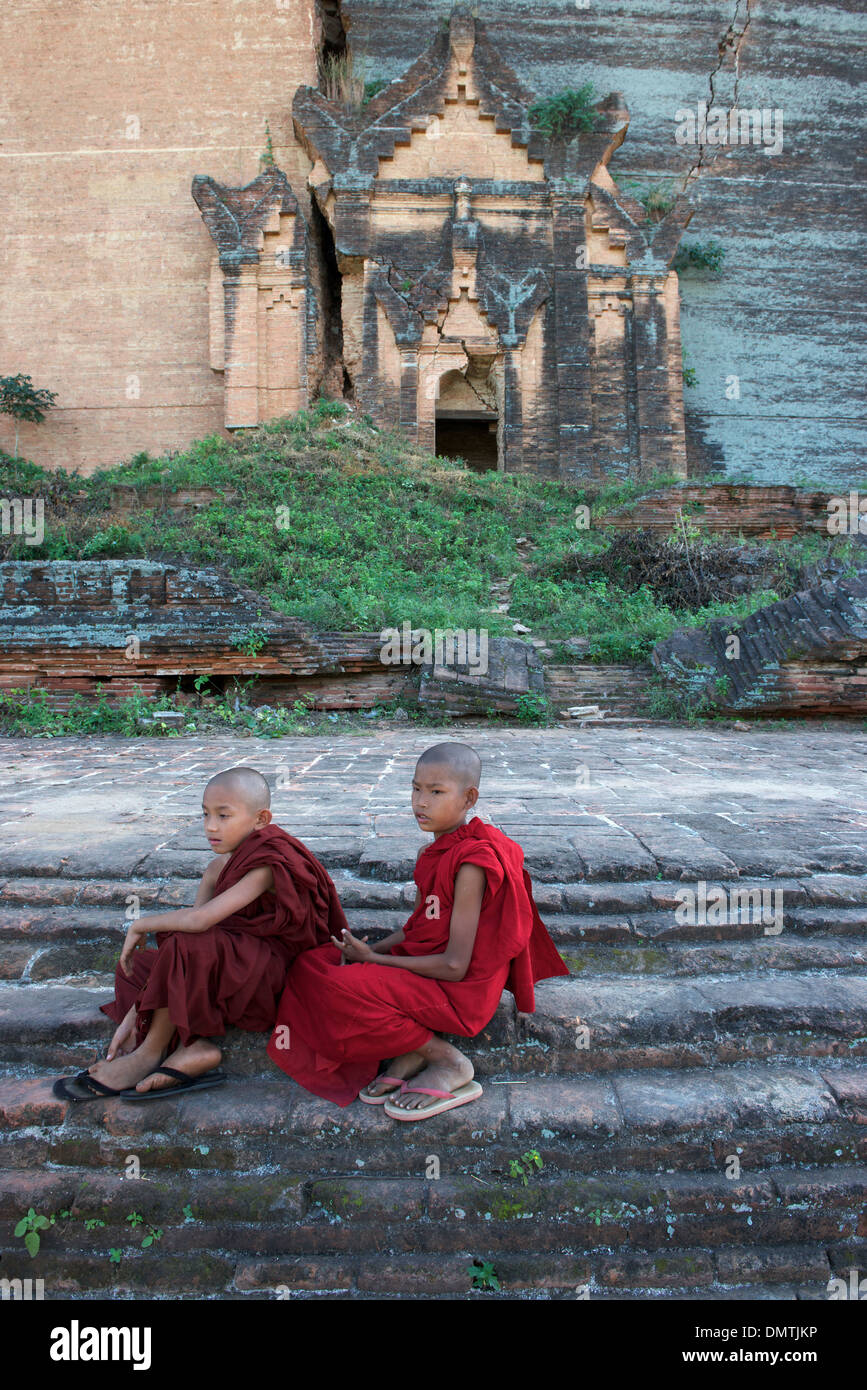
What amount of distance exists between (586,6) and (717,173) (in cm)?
484

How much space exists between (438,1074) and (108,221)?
822 inches

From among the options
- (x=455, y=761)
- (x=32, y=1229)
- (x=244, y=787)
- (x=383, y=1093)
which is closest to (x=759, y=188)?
(x=455, y=761)

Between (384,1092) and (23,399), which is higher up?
(23,399)

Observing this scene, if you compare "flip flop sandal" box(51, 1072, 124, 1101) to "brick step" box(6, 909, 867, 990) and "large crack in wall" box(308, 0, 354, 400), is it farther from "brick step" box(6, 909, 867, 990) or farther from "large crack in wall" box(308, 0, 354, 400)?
"large crack in wall" box(308, 0, 354, 400)

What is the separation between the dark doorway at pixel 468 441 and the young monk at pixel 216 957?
58.5ft

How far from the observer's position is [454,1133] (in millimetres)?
2174

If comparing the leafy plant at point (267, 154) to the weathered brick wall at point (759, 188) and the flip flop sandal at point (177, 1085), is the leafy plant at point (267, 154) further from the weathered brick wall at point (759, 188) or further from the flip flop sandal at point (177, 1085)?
the flip flop sandal at point (177, 1085)

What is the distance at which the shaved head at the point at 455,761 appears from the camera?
7.94ft

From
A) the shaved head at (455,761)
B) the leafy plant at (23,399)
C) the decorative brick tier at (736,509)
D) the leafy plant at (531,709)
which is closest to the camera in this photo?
the shaved head at (455,761)

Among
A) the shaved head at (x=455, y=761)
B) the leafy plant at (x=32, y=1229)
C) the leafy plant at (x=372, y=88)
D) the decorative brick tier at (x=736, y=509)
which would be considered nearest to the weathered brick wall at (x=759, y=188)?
the leafy plant at (x=372, y=88)

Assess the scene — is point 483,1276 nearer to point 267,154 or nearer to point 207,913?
point 207,913

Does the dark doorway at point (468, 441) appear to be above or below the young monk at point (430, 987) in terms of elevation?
above

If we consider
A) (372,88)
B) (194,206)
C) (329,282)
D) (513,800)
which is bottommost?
(513,800)

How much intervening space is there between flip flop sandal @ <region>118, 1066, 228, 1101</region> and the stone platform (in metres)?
0.03
